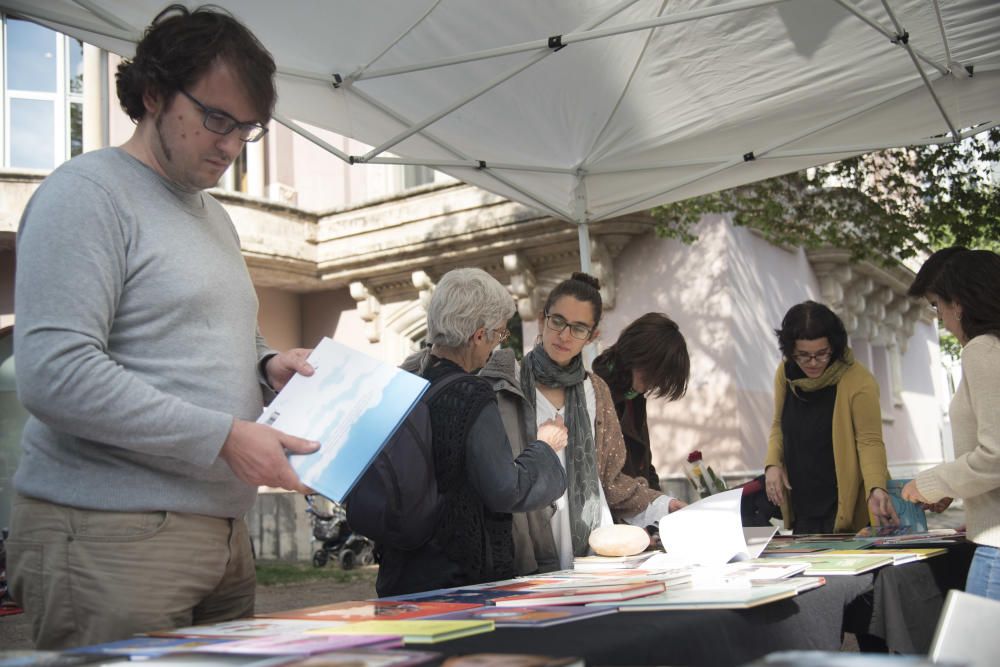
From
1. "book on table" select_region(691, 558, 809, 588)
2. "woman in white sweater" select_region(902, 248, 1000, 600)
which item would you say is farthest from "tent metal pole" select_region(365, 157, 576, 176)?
"book on table" select_region(691, 558, 809, 588)

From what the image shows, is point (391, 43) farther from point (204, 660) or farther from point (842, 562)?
point (204, 660)

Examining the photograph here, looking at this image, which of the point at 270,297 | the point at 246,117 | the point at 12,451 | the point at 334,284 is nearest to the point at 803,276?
the point at 334,284

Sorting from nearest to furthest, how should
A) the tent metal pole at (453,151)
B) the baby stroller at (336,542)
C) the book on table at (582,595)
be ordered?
1. the book on table at (582,595)
2. the tent metal pole at (453,151)
3. the baby stroller at (336,542)

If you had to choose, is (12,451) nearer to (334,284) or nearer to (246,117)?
(334,284)

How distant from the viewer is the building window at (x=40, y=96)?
40.7 ft

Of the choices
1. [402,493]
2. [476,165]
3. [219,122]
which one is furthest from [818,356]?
[219,122]

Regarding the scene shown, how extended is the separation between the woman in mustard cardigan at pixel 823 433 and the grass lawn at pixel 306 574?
6651 millimetres

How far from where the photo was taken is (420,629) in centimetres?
140

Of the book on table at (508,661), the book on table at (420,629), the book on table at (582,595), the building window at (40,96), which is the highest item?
the building window at (40,96)

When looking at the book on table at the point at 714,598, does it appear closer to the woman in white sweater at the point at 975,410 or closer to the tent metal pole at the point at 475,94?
the woman in white sweater at the point at 975,410

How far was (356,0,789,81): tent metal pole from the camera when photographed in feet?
12.0

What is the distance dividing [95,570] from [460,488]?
96 cm

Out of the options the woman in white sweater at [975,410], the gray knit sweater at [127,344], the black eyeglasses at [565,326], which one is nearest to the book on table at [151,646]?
the gray knit sweater at [127,344]

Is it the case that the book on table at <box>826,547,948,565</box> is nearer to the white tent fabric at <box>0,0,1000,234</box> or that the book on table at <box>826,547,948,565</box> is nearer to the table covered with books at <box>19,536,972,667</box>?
the table covered with books at <box>19,536,972,667</box>
